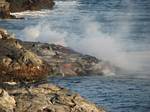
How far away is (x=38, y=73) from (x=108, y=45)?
1245cm

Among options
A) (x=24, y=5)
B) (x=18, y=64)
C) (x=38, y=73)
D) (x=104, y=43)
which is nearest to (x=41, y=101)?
(x=18, y=64)

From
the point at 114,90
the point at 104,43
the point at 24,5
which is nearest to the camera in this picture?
the point at 114,90

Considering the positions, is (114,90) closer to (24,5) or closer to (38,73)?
(38,73)

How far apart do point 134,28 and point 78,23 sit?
269 inches

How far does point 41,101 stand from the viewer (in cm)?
1725

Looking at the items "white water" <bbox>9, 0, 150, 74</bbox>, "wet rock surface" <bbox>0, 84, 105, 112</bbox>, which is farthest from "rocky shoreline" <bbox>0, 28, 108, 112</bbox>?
"white water" <bbox>9, 0, 150, 74</bbox>

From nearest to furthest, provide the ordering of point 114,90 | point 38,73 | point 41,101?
point 41,101 < point 114,90 < point 38,73

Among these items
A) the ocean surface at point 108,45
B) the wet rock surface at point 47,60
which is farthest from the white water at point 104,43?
the wet rock surface at point 47,60

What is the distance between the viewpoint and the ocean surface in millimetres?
24453

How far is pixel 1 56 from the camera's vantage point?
27344 millimetres

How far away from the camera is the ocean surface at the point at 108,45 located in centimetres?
2445

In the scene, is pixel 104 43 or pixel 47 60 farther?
pixel 104 43

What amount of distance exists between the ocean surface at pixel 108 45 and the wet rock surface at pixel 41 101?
4360 mm

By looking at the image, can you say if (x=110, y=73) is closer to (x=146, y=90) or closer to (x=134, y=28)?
Result: (x=146, y=90)
